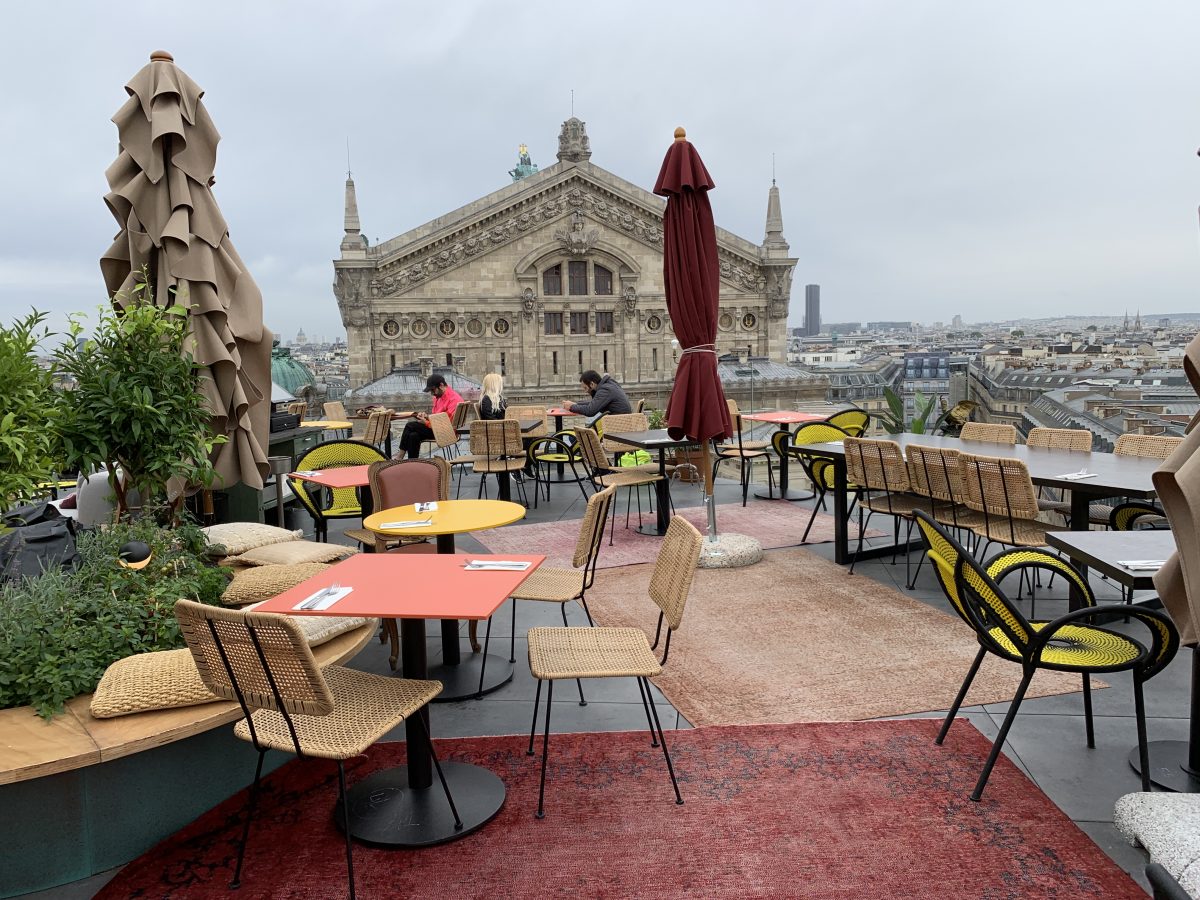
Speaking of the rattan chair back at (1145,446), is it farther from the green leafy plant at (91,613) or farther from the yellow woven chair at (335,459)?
the green leafy plant at (91,613)

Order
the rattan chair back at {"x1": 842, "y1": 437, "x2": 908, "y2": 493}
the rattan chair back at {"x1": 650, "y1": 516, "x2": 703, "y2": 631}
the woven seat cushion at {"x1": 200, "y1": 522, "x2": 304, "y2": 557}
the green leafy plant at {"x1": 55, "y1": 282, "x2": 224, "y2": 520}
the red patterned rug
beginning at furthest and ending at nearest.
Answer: the rattan chair back at {"x1": 842, "y1": 437, "x2": 908, "y2": 493}
the woven seat cushion at {"x1": 200, "y1": 522, "x2": 304, "y2": 557}
the green leafy plant at {"x1": 55, "y1": 282, "x2": 224, "y2": 520}
the rattan chair back at {"x1": 650, "y1": 516, "x2": 703, "y2": 631}
the red patterned rug

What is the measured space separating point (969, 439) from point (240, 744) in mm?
6214

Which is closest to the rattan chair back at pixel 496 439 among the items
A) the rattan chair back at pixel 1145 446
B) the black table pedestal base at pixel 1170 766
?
the rattan chair back at pixel 1145 446

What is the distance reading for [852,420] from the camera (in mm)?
8852

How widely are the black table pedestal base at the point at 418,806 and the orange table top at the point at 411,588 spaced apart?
74 cm

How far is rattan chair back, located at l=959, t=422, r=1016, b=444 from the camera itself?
6938 mm

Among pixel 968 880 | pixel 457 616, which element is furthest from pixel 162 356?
pixel 968 880

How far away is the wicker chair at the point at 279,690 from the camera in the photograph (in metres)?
2.38

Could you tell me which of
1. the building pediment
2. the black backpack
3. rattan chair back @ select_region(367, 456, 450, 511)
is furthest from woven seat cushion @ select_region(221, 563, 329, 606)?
the building pediment

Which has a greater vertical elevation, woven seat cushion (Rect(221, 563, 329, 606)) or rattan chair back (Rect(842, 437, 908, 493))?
rattan chair back (Rect(842, 437, 908, 493))

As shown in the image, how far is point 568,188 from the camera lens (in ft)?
98.6

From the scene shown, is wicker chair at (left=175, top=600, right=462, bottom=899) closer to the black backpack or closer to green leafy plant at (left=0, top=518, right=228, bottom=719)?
green leafy plant at (left=0, top=518, right=228, bottom=719)

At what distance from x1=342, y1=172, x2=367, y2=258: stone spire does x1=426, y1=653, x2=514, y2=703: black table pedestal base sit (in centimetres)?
2628

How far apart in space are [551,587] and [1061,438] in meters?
4.64
